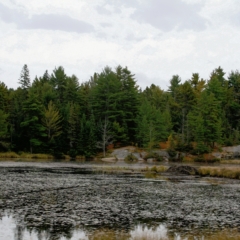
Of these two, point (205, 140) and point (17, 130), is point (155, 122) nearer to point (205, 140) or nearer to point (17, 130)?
point (205, 140)

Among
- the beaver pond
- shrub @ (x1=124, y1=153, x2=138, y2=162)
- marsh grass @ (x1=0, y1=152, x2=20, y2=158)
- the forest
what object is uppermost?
the forest

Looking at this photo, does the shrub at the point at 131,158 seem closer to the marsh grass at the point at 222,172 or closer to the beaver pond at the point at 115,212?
the marsh grass at the point at 222,172

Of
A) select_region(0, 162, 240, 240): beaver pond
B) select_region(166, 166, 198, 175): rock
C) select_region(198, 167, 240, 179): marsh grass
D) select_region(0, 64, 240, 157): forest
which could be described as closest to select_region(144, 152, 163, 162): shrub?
select_region(0, 64, 240, 157): forest

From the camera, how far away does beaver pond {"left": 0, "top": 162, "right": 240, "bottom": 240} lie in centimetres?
1703

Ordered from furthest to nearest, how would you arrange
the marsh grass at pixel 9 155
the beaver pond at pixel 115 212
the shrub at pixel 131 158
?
the shrub at pixel 131 158, the marsh grass at pixel 9 155, the beaver pond at pixel 115 212

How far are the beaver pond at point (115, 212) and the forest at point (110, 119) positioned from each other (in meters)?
61.1

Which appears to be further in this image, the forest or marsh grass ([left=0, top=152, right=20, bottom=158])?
the forest

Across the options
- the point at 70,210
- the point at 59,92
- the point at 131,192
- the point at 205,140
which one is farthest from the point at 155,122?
the point at 70,210

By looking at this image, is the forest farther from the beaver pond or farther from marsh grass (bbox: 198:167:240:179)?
the beaver pond

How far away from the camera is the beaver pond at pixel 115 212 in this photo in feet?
55.9

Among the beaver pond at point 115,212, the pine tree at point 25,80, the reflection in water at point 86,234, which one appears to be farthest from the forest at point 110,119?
the reflection in water at point 86,234

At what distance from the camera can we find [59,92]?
411ft

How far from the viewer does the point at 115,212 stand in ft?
73.3

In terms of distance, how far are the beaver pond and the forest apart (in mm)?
61058
